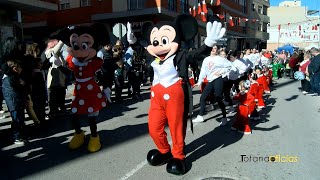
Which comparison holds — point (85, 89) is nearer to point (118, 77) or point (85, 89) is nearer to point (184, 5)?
point (118, 77)

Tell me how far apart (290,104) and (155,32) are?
6.50 meters

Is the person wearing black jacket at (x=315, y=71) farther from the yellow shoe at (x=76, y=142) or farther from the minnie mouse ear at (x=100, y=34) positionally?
the yellow shoe at (x=76, y=142)

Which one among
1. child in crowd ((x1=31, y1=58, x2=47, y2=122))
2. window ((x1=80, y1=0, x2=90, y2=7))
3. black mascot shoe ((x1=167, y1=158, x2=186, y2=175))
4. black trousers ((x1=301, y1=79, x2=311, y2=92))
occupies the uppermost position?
window ((x1=80, y1=0, x2=90, y2=7))

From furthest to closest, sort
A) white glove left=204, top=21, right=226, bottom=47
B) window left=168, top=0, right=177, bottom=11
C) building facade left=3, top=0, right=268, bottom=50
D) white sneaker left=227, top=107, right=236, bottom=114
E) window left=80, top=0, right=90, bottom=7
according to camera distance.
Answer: window left=80, top=0, right=90, bottom=7 → window left=168, top=0, right=177, bottom=11 → building facade left=3, top=0, right=268, bottom=50 → white sneaker left=227, top=107, right=236, bottom=114 → white glove left=204, top=21, right=226, bottom=47

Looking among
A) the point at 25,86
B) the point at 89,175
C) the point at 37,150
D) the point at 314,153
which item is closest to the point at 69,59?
the point at 25,86

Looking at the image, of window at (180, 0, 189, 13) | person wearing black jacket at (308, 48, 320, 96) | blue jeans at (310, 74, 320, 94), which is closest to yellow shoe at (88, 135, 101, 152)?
person wearing black jacket at (308, 48, 320, 96)

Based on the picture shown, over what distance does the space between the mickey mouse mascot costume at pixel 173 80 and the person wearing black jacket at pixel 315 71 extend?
7.44 m

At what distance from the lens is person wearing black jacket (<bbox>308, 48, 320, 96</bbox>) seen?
10372mm

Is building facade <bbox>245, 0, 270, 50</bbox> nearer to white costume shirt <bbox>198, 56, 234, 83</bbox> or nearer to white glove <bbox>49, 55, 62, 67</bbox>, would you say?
white costume shirt <bbox>198, 56, 234, 83</bbox>

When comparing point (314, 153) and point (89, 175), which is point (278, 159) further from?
point (89, 175)

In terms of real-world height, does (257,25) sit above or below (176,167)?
above

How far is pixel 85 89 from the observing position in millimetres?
4957

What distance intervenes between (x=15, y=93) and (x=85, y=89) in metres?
1.28

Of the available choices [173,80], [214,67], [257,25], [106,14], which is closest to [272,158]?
[173,80]
